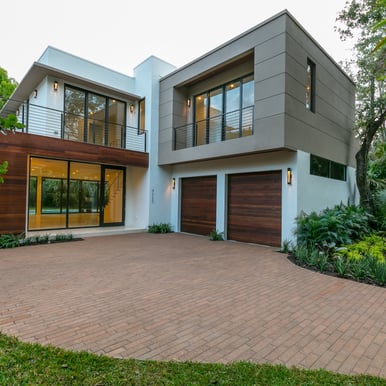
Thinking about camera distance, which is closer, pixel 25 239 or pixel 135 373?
pixel 135 373

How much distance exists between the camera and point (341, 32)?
9977 mm

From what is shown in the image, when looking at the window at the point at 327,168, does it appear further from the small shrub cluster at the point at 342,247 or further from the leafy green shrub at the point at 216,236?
the leafy green shrub at the point at 216,236

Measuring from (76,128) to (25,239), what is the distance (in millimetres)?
4836

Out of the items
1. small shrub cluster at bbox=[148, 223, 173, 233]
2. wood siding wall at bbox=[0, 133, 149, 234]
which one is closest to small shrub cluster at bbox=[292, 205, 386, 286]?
small shrub cluster at bbox=[148, 223, 173, 233]

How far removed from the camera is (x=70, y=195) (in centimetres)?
1110

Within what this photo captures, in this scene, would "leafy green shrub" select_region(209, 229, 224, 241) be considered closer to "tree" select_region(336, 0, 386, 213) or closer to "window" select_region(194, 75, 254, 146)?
"window" select_region(194, 75, 254, 146)

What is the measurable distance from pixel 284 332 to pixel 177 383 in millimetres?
1540

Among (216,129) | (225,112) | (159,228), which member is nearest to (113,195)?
(159,228)

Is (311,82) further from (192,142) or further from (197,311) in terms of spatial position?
Result: (197,311)

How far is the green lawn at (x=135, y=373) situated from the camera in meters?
2.10

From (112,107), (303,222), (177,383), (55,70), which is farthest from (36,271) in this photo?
(112,107)

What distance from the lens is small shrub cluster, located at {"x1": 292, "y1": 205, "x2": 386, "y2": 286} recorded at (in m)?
5.33

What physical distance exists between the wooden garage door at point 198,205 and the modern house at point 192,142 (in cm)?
5

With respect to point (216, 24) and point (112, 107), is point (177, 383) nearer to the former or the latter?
point (112, 107)
